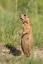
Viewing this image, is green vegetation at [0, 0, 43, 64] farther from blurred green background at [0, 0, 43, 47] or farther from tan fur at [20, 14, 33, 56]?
tan fur at [20, 14, 33, 56]

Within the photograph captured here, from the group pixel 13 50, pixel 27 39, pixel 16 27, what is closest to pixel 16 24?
pixel 16 27

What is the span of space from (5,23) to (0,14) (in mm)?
713

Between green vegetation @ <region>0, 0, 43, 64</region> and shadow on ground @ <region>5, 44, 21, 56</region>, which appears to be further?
green vegetation @ <region>0, 0, 43, 64</region>

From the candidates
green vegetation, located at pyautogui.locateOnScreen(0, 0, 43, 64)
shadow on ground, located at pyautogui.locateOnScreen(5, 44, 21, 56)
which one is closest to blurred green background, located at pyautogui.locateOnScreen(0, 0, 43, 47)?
green vegetation, located at pyautogui.locateOnScreen(0, 0, 43, 64)

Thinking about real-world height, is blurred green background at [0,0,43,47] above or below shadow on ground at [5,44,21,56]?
above

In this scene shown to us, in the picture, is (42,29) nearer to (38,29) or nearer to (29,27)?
(38,29)

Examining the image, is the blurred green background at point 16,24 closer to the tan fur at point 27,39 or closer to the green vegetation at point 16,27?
the green vegetation at point 16,27

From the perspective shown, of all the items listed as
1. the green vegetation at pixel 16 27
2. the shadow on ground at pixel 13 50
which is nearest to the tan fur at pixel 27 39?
the shadow on ground at pixel 13 50

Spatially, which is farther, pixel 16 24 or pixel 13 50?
pixel 16 24

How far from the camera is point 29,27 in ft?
27.4

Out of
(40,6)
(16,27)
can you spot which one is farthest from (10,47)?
(40,6)

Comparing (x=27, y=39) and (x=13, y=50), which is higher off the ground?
(x=27, y=39)

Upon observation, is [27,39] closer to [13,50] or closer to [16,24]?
[13,50]

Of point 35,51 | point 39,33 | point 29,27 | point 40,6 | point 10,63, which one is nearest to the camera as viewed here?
point 10,63
